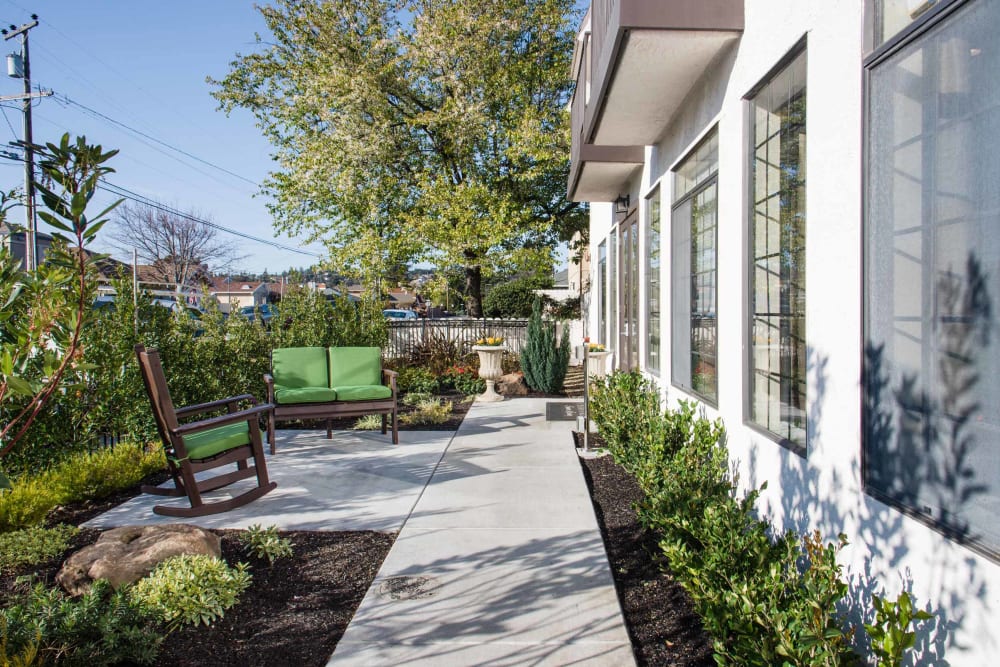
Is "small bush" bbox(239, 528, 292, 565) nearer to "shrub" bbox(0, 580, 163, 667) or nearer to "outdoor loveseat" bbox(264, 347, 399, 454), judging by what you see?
"shrub" bbox(0, 580, 163, 667)

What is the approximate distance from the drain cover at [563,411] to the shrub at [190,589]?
4.47m

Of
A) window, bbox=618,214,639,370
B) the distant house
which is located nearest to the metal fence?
window, bbox=618,214,639,370

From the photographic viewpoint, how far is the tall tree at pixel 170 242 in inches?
1291

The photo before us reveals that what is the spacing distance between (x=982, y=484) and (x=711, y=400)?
8.97ft

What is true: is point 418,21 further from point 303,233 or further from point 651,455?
point 651,455

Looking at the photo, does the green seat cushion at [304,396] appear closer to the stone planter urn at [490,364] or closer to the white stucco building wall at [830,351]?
the white stucco building wall at [830,351]

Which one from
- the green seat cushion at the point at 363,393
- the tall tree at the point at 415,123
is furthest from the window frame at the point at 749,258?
the tall tree at the point at 415,123

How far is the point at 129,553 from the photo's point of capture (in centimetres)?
326

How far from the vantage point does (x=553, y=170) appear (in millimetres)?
15867

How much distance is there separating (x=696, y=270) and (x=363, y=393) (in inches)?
148

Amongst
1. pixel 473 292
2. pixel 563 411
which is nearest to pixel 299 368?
pixel 563 411

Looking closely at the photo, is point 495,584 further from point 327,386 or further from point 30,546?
point 327,386

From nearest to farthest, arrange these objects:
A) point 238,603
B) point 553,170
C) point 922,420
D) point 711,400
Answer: point 922,420 → point 238,603 → point 711,400 → point 553,170


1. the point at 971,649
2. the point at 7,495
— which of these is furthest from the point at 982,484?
the point at 7,495
